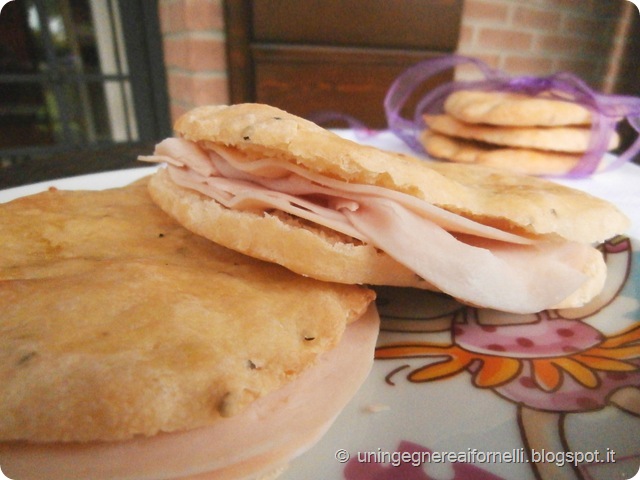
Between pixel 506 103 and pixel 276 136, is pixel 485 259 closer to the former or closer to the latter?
pixel 276 136

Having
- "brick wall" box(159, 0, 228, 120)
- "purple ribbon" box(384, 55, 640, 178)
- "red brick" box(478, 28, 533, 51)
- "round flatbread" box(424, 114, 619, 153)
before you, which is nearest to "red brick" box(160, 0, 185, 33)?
"brick wall" box(159, 0, 228, 120)

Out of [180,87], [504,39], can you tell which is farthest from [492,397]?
[504,39]

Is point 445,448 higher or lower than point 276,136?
lower

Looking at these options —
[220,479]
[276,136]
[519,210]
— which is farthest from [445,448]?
[276,136]

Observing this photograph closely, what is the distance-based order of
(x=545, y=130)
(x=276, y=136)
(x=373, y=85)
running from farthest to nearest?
(x=373, y=85)
(x=545, y=130)
(x=276, y=136)

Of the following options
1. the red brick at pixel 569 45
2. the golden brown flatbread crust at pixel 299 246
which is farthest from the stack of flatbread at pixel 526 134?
the red brick at pixel 569 45

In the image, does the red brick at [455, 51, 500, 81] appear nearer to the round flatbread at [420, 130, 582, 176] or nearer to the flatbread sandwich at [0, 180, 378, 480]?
the round flatbread at [420, 130, 582, 176]

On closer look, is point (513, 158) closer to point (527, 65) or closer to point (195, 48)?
point (195, 48)

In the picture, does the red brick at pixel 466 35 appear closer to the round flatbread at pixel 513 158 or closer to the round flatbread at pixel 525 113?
the round flatbread at pixel 525 113
